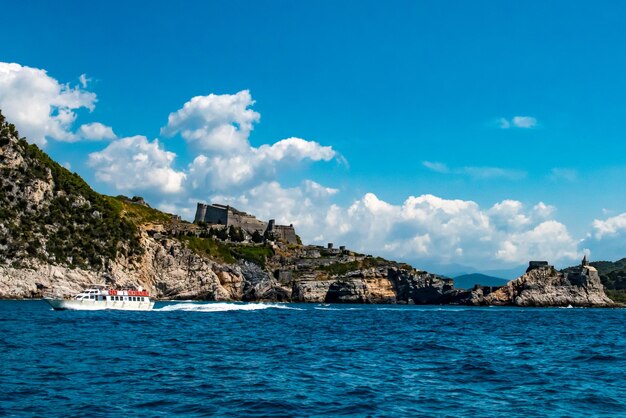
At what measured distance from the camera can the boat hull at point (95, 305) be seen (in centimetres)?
9400

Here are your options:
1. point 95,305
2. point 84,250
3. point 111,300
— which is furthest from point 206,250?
point 95,305

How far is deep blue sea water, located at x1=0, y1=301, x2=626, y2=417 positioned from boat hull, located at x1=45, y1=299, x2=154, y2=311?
1535 inches

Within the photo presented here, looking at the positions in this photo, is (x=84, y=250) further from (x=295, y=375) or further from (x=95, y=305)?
(x=295, y=375)

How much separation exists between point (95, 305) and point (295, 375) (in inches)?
2906

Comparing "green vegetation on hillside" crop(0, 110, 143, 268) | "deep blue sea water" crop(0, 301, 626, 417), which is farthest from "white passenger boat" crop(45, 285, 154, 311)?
"deep blue sea water" crop(0, 301, 626, 417)

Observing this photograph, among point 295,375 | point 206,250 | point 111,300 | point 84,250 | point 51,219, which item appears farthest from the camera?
point 206,250

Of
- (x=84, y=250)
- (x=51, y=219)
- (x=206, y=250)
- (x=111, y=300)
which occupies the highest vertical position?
(x=51, y=219)

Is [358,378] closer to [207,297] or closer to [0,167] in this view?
[0,167]

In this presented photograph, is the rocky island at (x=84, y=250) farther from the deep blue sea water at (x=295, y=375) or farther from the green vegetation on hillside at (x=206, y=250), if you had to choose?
the deep blue sea water at (x=295, y=375)

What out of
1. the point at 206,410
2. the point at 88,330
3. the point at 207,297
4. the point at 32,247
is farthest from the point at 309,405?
the point at 207,297

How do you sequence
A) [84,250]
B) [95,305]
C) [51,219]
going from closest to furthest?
1. [95,305]
2. [51,219]
3. [84,250]

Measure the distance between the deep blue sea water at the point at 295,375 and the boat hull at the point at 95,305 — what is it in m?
39.0

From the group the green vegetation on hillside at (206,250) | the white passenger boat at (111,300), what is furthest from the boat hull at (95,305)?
the green vegetation on hillside at (206,250)

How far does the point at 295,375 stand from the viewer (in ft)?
110
